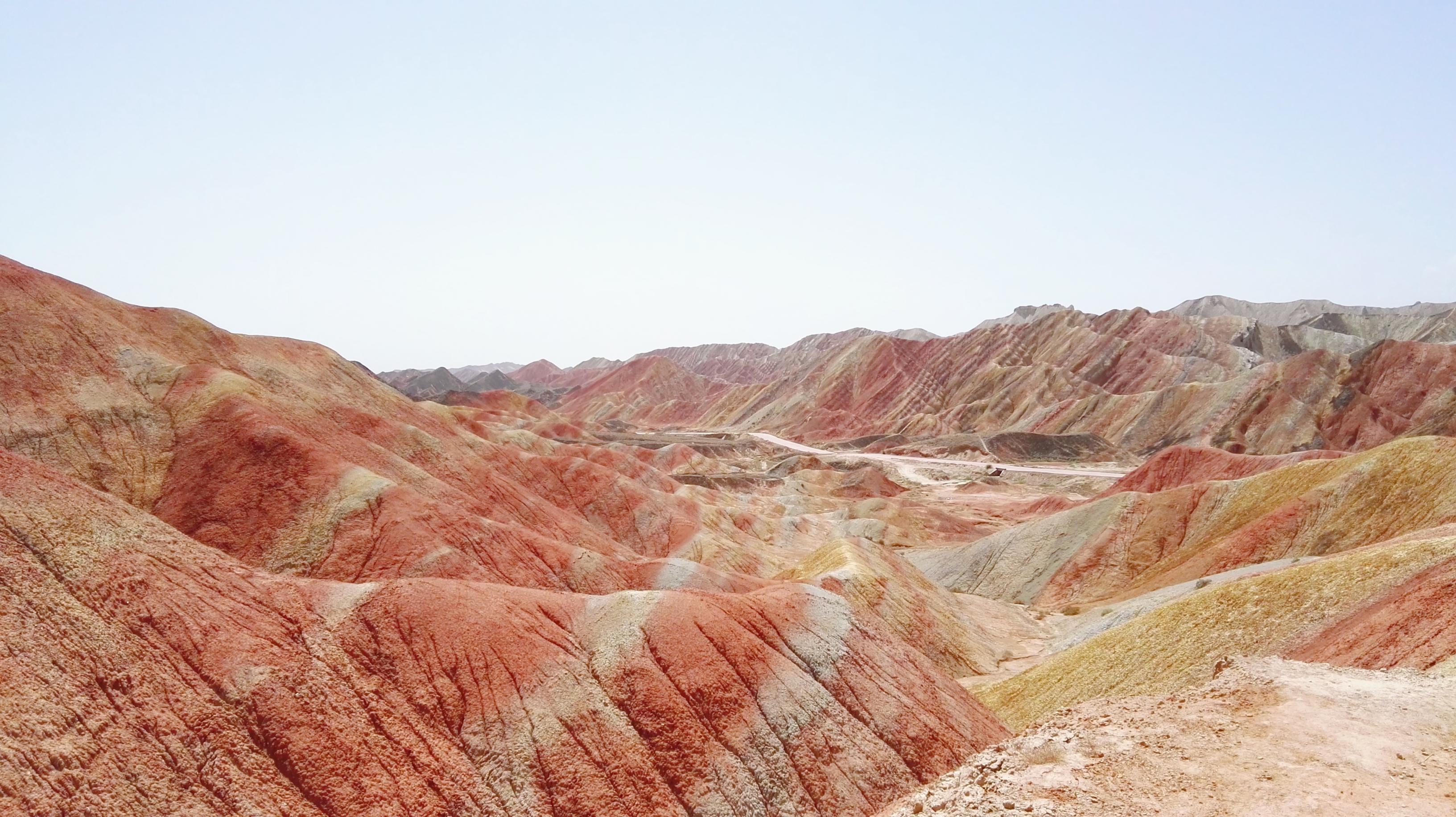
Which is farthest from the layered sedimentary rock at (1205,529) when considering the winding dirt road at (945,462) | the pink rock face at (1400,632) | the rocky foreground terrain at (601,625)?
the winding dirt road at (945,462)

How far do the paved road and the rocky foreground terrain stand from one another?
30.4m

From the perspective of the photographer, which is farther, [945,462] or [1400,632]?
[945,462]

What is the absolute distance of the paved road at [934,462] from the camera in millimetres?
99062

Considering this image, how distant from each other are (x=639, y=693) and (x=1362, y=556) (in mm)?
24460

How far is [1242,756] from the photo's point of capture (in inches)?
537

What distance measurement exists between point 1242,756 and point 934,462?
103758 millimetres

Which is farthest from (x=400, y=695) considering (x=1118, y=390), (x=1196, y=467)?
(x=1118, y=390)

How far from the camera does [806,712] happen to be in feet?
68.3

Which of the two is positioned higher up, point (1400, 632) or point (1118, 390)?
point (1118, 390)

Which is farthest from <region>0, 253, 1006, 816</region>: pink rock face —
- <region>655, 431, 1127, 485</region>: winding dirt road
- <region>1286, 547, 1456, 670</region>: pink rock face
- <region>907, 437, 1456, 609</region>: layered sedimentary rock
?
<region>655, 431, 1127, 485</region>: winding dirt road

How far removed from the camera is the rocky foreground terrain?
15.0 m

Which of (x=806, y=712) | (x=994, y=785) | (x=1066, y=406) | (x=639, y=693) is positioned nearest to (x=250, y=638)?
(x=639, y=693)

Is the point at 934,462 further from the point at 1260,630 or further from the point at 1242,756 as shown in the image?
the point at 1242,756

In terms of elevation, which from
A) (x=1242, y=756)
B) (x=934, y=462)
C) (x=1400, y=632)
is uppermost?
(x=1400, y=632)
